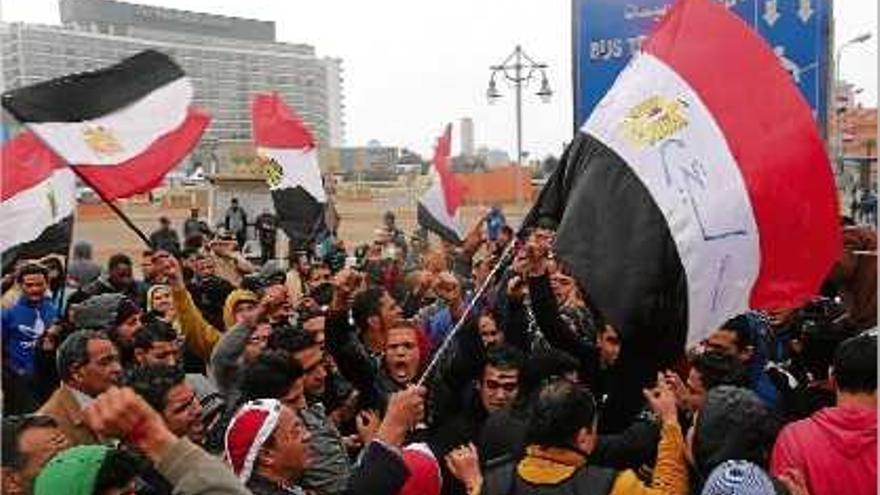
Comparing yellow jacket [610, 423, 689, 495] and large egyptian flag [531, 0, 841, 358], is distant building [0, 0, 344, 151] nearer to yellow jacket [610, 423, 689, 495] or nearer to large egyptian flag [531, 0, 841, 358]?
large egyptian flag [531, 0, 841, 358]

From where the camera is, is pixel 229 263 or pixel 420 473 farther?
pixel 229 263

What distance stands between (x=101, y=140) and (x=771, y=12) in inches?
199

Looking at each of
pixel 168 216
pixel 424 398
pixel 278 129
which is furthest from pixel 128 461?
pixel 168 216

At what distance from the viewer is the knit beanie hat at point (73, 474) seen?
264cm

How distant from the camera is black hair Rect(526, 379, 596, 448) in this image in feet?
9.62

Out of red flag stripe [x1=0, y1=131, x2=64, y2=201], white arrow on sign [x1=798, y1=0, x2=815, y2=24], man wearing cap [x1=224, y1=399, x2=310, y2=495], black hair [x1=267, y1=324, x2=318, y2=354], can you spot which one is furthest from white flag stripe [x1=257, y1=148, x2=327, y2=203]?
man wearing cap [x1=224, y1=399, x2=310, y2=495]

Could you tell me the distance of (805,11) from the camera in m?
8.09

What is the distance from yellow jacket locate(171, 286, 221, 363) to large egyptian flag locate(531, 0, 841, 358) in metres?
3.08

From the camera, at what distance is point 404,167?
74000mm

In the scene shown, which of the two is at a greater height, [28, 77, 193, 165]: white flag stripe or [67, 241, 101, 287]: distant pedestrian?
[28, 77, 193, 165]: white flag stripe

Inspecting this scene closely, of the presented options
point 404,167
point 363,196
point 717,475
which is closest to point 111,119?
point 717,475

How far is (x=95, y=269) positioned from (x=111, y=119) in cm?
439

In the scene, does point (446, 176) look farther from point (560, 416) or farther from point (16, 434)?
point (560, 416)

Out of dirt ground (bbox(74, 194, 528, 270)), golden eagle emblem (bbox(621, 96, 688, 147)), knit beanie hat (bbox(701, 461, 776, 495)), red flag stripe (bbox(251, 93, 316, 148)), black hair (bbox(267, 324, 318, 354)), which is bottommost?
dirt ground (bbox(74, 194, 528, 270))
